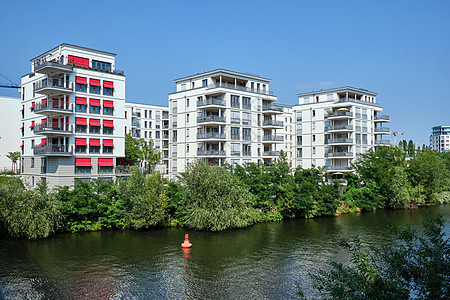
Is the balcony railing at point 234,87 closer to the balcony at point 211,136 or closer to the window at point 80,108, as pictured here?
the balcony at point 211,136

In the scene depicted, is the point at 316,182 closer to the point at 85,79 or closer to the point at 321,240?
the point at 321,240

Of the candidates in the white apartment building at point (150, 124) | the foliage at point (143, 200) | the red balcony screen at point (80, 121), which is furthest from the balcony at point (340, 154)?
the red balcony screen at point (80, 121)

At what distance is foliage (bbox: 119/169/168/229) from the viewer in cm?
3469

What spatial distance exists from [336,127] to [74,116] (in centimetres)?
4410

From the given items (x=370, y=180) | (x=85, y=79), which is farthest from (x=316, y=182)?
(x=85, y=79)

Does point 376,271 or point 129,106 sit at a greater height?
point 129,106

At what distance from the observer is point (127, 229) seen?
36250mm

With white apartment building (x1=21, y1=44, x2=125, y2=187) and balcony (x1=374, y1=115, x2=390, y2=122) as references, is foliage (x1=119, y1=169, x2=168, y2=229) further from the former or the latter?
balcony (x1=374, y1=115, x2=390, y2=122)

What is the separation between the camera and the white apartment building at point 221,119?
54.4 m

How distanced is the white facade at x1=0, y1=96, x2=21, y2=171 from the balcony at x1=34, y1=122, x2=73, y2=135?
35071 mm

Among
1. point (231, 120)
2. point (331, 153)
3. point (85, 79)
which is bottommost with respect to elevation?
point (331, 153)

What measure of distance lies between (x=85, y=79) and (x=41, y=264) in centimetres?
2768

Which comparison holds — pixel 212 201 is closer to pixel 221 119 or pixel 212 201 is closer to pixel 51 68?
pixel 221 119

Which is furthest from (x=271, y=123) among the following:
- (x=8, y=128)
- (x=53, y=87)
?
(x=8, y=128)
